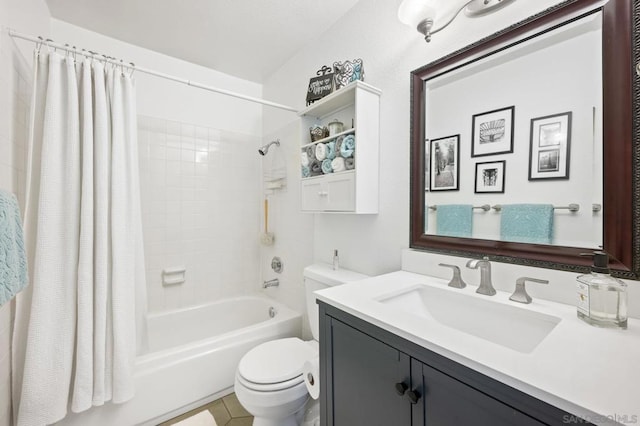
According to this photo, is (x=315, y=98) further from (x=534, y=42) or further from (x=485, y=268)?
(x=485, y=268)

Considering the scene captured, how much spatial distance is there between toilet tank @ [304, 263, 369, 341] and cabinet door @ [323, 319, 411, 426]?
479 mm

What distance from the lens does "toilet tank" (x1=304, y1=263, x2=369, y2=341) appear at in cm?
140

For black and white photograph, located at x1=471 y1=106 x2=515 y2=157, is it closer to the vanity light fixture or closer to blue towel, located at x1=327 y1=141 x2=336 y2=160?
the vanity light fixture

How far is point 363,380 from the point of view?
792 millimetres

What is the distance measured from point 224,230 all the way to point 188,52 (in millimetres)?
1452

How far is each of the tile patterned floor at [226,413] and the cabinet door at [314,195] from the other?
4.15 feet

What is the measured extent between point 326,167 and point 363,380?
1.04m

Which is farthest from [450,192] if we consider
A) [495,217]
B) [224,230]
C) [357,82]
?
[224,230]

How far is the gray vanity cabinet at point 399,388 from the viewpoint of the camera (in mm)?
507

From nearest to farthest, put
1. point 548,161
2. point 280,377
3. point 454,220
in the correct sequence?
point 548,161 < point 454,220 < point 280,377

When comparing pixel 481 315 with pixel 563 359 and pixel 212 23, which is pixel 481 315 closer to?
pixel 563 359

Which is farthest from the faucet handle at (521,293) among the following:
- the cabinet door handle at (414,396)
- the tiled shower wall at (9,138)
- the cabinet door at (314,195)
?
the tiled shower wall at (9,138)

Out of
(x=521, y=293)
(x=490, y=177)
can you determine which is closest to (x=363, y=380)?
(x=521, y=293)

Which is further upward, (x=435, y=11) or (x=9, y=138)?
(x=435, y=11)
